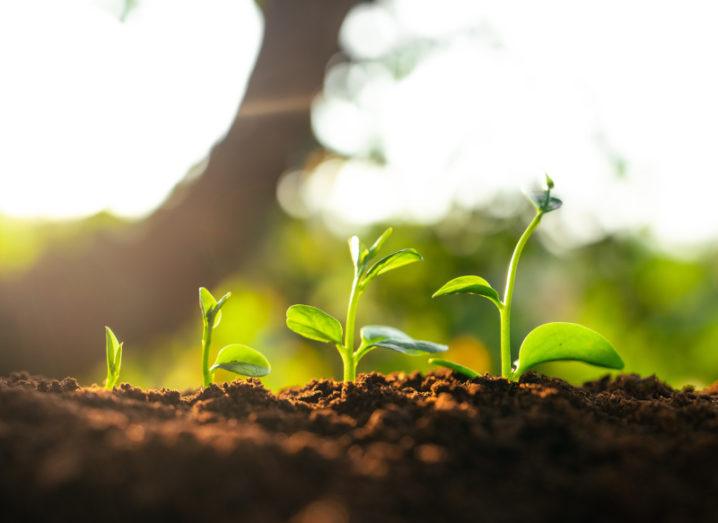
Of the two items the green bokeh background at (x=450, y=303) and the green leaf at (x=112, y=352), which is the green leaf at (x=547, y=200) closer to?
the green leaf at (x=112, y=352)

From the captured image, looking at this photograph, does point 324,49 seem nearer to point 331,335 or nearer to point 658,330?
point 331,335

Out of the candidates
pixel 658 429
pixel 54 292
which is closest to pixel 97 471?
pixel 658 429

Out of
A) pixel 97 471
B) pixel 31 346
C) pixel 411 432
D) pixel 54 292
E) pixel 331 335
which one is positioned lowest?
pixel 97 471

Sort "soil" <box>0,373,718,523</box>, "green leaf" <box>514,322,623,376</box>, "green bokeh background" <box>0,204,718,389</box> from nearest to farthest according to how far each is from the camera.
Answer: "soil" <box>0,373,718,523</box> < "green leaf" <box>514,322,623,376</box> < "green bokeh background" <box>0,204,718,389</box>

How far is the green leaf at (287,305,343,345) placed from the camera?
1.44 m

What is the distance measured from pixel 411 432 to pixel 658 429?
48cm

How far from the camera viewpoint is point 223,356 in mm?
1442

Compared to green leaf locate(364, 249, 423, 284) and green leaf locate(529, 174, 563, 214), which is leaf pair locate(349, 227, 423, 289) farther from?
green leaf locate(529, 174, 563, 214)

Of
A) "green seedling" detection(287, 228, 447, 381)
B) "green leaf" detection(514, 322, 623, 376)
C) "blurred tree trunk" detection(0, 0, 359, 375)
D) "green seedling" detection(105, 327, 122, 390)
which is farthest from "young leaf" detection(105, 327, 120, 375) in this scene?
"blurred tree trunk" detection(0, 0, 359, 375)

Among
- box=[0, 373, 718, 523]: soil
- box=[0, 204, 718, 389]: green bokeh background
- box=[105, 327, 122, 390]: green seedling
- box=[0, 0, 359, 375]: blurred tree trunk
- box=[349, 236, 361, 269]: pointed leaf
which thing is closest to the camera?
box=[0, 373, 718, 523]: soil

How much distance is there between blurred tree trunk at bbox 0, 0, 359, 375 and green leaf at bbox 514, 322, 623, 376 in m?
3.29

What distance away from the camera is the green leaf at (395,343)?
4.50 feet

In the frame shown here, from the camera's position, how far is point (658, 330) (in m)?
6.84

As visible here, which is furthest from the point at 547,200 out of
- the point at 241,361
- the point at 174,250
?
the point at 174,250
